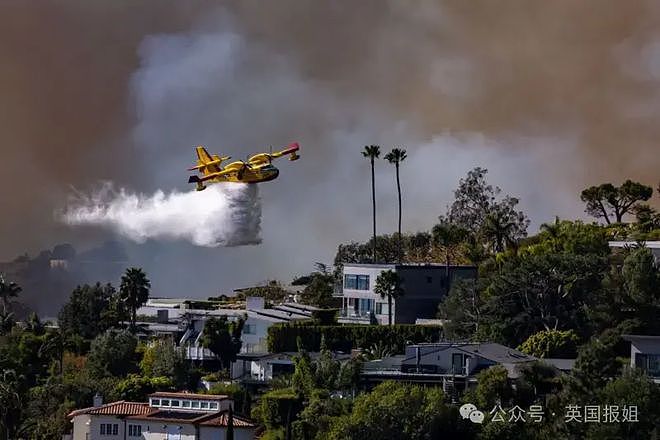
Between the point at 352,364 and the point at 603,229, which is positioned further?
the point at 603,229

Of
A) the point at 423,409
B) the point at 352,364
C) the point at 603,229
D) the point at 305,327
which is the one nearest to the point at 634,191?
the point at 603,229

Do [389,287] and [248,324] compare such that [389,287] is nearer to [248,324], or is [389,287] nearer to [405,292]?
[405,292]

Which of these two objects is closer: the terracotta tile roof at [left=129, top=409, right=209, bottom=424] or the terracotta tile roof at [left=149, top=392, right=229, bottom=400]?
the terracotta tile roof at [left=129, top=409, right=209, bottom=424]

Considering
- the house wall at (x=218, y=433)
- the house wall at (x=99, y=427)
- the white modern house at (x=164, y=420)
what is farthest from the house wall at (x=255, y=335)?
the house wall at (x=218, y=433)

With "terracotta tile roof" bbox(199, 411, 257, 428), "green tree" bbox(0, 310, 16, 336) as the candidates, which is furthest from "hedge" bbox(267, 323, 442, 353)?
"green tree" bbox(0, 310, 16, 336)

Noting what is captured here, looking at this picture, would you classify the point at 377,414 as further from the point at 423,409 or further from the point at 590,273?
the point at 590,273

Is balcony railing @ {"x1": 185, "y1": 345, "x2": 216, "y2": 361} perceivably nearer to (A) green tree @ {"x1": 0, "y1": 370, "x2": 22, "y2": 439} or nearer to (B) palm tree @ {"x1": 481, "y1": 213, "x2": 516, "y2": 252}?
(A) green tree @ {"x1": 0, "y1": 370, "x2": 22, "y2": 439}

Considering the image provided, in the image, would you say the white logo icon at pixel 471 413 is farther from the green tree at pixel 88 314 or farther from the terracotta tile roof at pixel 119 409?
the green tree at pixel 88 314

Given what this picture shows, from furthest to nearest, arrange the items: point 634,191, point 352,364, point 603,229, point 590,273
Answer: point 634,191, point 603,229, point 590,273, point 352,364
